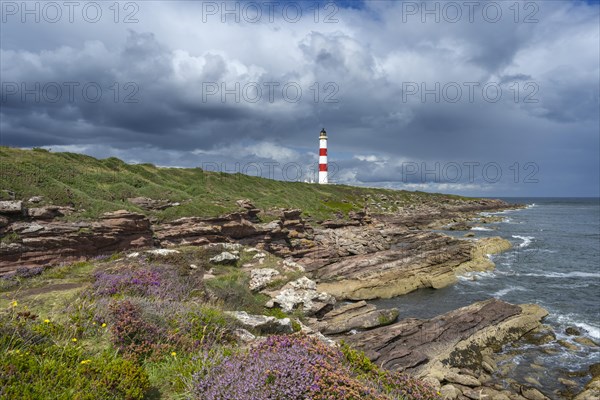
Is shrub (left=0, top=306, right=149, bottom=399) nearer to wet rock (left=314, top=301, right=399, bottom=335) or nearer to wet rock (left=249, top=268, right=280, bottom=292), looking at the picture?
wet rock (left=314, top=301, right=399, bottom=335)

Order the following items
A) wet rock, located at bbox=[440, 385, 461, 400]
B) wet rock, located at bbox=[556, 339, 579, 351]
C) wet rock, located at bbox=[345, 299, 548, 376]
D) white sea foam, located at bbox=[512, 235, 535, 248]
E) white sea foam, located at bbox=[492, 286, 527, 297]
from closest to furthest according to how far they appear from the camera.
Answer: wet rock, located at bbox=[440, 385, 461, 400] < wet rock, located at bbox=[345, 299, 548, 376] < wet rock, located at bbox=[556, 339, 579, 351] < white sea foam, located at bbox=[492, 286, 527, 297] < white sea foam, located at bbox=[512, 235, 535, 248]

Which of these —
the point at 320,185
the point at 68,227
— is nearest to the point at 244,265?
the point at 68,227

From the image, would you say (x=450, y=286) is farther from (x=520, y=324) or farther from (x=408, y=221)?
(x=408, y=221)

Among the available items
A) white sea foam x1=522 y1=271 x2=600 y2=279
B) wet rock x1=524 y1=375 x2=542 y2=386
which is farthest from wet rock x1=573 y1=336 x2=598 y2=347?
white sea foam x1=522 y1=271 x2=600 y2=279

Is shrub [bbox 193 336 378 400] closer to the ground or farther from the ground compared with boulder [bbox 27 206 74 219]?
closer to the ground

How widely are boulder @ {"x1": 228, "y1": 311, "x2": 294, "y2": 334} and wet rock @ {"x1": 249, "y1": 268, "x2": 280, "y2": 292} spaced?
36.2 ft

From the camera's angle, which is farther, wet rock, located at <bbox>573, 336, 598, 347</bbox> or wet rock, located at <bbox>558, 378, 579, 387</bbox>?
wet rock, located at <bbox>573, 336, 598, 347</bbox>

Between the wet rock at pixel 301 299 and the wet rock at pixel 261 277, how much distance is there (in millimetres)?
962

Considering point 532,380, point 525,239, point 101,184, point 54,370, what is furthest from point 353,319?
point 525,239

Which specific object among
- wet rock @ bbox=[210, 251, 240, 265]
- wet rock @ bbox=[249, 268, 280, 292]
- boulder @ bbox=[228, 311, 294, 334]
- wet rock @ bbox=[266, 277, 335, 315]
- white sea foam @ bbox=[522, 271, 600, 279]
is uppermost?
boulder @ bbox=[228, 311, 294, 334]

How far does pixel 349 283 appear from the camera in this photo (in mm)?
30344

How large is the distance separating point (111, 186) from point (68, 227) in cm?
1742

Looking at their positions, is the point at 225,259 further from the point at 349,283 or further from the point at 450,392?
the point at 450,392

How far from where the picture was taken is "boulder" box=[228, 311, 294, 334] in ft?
32.9
